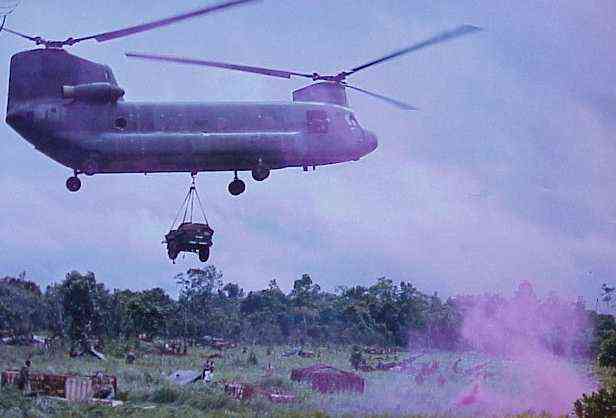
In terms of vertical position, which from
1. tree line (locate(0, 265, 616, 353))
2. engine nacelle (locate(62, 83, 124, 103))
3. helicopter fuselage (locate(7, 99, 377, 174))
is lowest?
tree line (locate(0, 265, 616, 353))

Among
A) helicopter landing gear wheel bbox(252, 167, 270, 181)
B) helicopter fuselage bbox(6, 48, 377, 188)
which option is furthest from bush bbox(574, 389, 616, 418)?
helicopter landing gear wheel bbox(252, 167, 270, 181)

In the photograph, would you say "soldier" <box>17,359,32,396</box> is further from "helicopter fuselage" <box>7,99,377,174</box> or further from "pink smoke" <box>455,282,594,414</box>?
"pink smoke" <box>455,282,594,414</box>

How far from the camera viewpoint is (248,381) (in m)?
20.0

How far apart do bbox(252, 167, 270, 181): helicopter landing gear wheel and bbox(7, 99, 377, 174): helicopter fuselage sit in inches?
2.3

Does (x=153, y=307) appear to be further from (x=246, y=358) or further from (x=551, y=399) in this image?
(x=551, y=399)

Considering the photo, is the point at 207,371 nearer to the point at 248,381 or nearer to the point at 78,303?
the point at 248,381

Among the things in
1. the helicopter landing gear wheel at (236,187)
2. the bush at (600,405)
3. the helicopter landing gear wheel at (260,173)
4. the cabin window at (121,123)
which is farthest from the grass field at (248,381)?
the cabin window at (121,123)

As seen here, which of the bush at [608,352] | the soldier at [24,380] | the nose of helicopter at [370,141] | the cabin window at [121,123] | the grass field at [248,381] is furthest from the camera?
the bush at [608,352]

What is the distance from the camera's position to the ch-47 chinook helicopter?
1298 cm

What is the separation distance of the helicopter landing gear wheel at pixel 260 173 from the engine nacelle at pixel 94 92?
2177 mm

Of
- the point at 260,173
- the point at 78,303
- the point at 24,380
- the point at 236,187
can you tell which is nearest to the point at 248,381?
the point at 78,303

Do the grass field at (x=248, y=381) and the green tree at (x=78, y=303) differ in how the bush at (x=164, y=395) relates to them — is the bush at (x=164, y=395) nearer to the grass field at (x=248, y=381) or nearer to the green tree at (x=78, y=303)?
the grass field at (x=248, y=381)

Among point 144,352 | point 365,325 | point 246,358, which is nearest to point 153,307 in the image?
point 144,352

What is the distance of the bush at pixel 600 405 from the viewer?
51.7 feet
